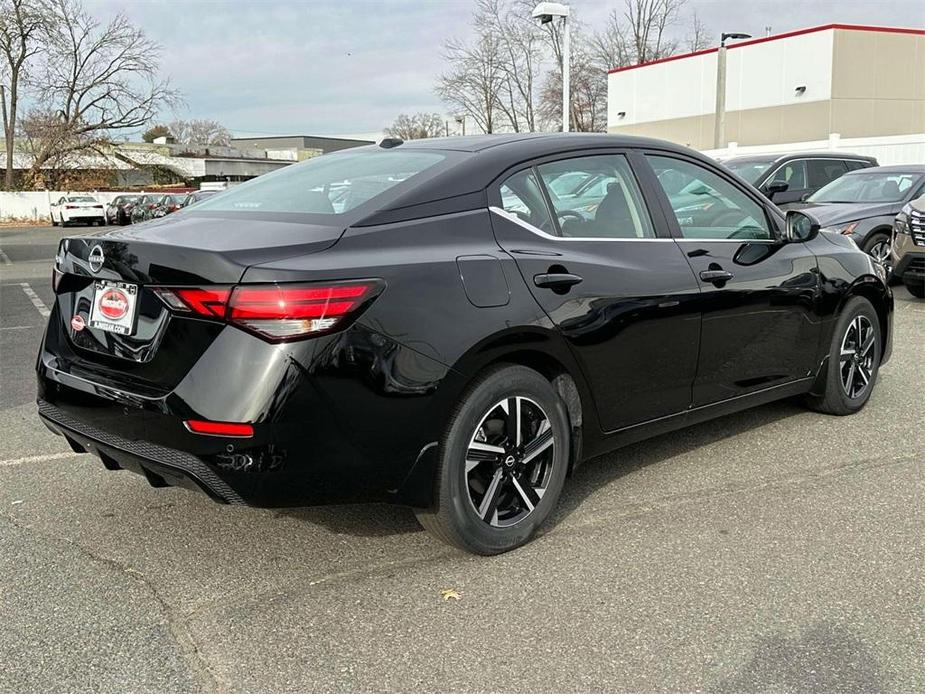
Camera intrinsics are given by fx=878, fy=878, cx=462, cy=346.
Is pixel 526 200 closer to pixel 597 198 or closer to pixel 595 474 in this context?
pixel 597 198

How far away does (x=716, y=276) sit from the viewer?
13.5 feet

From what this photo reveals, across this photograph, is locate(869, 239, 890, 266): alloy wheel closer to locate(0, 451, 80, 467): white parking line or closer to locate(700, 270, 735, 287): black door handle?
locate(700, 270, 735, 287): black door handle

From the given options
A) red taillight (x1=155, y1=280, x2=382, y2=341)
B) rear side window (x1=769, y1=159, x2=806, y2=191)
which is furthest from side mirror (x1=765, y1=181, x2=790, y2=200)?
red taillight (x1=155, y1=280, x2=382, y2=341)

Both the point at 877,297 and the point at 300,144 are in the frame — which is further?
the point at 300,144

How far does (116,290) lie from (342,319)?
2.94 ft

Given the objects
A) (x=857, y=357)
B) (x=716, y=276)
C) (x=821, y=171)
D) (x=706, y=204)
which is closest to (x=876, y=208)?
(x=821, y=171)

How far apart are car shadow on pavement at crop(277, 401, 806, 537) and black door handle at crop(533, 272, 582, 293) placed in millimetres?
1022

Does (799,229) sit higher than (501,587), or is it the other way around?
(799,229)

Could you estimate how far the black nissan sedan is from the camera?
2.84 metres

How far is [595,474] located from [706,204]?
4.72 feet

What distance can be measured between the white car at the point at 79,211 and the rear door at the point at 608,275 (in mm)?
39147

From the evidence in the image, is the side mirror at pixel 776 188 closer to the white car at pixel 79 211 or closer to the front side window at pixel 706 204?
the front side window at pixel 706 204

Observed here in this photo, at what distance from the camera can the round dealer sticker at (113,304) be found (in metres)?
3.09

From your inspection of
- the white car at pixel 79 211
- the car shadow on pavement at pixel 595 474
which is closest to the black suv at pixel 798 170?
the car shadow on pavement at pixel 595 474
